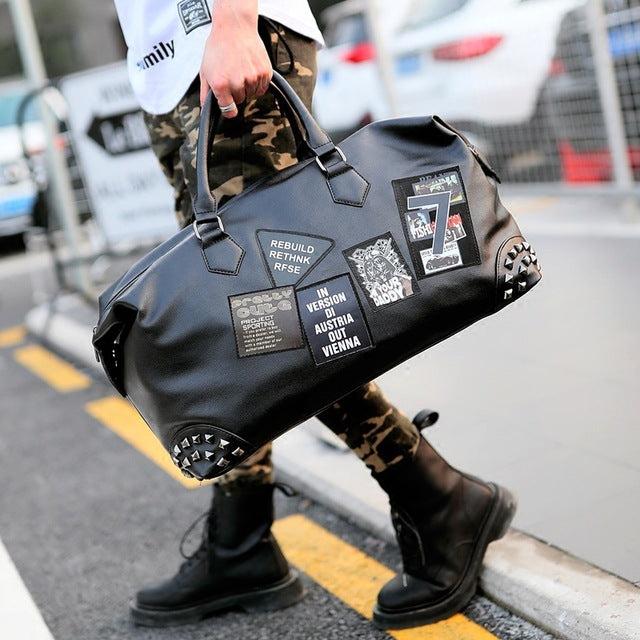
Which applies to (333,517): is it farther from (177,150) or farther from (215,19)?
(215,19)

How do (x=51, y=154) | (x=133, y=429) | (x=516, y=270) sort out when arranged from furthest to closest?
1. (x=51, y=154)
2. (x=133, y=429)
3. (x=516, y=270)

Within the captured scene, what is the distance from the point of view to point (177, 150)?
2.37m

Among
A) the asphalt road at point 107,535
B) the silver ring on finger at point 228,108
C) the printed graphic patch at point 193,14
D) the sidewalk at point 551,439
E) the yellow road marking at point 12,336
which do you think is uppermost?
the printed graphic patch at point 193,14

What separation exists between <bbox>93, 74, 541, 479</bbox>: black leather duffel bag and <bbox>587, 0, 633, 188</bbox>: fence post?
395 centimetres

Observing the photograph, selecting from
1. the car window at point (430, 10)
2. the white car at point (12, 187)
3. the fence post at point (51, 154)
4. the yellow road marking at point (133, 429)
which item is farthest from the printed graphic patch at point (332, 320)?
the white car at point (12, 187)

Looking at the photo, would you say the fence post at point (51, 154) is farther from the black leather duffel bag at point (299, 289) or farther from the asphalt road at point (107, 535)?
the black leather duffel bag at point (299, 289)

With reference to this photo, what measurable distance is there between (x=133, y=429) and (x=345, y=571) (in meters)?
1.82

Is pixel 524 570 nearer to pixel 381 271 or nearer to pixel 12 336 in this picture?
pixel 381 271

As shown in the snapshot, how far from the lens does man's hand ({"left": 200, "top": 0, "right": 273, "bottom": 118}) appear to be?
6.33 feet

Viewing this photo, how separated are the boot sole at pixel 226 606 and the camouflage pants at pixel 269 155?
18.5 inches

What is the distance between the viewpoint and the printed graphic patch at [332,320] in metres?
1.93

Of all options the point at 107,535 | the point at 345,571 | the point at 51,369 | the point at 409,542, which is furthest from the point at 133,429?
the point at 409,542

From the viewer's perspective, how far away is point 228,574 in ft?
8.39

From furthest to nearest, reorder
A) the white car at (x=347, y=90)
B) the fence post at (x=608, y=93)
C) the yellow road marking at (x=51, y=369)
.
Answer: the white car at (x=347, y=90) → the fence post at (x=608, y=93) → the yellow road marking at (x=51, y=369)
